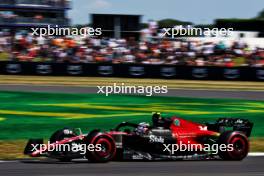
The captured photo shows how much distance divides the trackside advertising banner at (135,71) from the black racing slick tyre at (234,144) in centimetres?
1692

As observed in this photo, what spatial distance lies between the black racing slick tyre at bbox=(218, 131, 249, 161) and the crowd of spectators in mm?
16599

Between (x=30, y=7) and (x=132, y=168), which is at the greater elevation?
(x=30, y=7)

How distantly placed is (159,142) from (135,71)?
17131mm

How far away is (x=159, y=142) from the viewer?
9.54 metres

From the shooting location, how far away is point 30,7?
42844 mm

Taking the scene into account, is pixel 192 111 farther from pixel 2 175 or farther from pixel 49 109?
pixel 2 175

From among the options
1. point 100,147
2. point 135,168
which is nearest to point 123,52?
point 100,147

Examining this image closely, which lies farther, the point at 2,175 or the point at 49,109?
the point at 49,109

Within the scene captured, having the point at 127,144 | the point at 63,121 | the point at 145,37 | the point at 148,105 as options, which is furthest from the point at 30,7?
the point at 127,144

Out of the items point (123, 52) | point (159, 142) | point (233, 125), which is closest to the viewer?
point (159, 142)

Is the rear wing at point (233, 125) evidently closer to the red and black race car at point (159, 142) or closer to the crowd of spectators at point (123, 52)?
the red and black race car at point (159, 142)

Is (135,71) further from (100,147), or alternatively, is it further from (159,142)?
(100,147)

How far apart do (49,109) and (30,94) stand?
11.9 ft

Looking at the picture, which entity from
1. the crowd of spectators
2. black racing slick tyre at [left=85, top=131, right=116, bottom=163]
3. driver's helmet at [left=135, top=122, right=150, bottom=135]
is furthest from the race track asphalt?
the crowd of spectators
